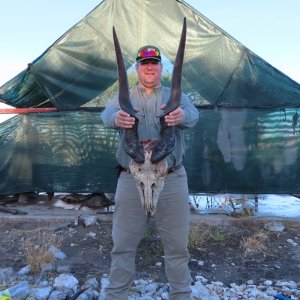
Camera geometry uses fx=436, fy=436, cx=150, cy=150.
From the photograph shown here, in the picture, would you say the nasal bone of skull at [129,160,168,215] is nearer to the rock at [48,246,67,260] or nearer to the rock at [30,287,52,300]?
the rock at [30,287,52,300]

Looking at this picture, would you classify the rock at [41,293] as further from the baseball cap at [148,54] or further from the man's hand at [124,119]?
the baseball cap at [148,54]

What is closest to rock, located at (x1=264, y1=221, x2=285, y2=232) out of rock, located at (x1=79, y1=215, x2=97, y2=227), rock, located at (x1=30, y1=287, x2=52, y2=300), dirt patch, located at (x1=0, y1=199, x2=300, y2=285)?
dirt patch, located at (x1=0, y1=199, x2=300, y2=285)

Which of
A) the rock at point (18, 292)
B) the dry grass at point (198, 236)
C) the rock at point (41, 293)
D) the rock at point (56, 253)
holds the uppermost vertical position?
the dry grass at point (198, 236)

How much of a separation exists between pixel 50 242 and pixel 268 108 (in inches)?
181

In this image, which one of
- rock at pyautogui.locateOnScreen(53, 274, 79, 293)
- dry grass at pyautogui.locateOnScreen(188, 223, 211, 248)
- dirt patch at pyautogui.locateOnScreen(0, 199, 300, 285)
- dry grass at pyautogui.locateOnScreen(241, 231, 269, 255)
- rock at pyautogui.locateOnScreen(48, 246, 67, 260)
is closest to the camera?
rock at pyautogui.locateOnScreen(53, 274, 79, 293)

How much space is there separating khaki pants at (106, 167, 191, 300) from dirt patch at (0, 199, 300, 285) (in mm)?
1356

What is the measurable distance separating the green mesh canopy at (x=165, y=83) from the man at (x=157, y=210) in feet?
13.2

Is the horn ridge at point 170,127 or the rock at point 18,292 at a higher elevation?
the horn ridge at point 170,127

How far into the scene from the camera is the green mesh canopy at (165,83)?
8.18 metres

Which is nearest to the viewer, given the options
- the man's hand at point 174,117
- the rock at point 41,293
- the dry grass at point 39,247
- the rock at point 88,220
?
the man's hand at point 174,117

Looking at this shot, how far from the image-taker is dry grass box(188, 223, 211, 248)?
657 centimetres

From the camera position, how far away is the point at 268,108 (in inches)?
321

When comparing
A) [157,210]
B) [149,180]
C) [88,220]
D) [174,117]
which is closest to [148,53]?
[174,117]

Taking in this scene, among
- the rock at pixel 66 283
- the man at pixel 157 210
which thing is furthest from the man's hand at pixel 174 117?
the rock at pixel 66 283
